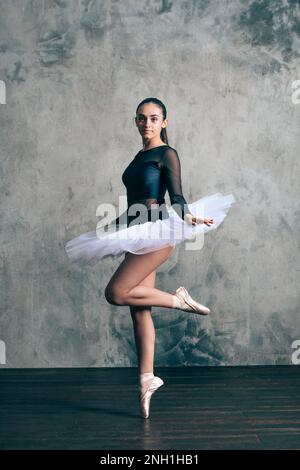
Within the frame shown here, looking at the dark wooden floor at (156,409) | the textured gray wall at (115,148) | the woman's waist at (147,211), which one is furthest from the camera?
the textured gray wall at (115,148)

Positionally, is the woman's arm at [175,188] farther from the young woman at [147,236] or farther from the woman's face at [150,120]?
the woman's face at [150,120]

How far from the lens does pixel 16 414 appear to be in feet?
10.9

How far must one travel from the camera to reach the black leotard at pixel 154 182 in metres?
3.16

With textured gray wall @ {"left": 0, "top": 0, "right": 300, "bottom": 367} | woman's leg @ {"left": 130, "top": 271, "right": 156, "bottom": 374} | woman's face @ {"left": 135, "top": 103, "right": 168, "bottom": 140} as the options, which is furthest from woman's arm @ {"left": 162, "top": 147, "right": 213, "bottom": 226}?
textured gray wall @ {"left": 0, "top": 0, "right": 300, "bottom": 367}

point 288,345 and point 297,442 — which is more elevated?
point 288,345

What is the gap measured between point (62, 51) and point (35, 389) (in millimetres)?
2470

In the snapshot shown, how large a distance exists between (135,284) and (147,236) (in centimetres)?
25

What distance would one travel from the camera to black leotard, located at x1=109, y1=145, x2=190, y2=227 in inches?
124

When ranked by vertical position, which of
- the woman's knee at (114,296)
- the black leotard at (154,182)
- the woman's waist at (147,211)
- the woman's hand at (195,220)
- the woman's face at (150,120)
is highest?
the woman's face at (150,120)

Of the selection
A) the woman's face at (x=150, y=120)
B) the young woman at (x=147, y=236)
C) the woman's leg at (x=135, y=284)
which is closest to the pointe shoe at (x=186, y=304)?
the young woman at (x=147, y=236)

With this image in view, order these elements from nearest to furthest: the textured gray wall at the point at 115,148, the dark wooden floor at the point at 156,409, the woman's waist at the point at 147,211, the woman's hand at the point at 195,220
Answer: the dark wooden floor at the point at 156,409, the woman's hand at the point at 195,220, the woman's waist at the point at 147,211, the textured gray wall at the point at 115,148

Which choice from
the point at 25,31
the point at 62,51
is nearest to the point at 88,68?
the point at 62,51

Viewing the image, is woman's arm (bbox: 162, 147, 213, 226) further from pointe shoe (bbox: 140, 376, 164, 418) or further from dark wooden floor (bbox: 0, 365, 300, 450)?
dark wooden floor (bbox: 0, 365, 300, 450)

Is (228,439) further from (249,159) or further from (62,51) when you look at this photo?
(62,51)
